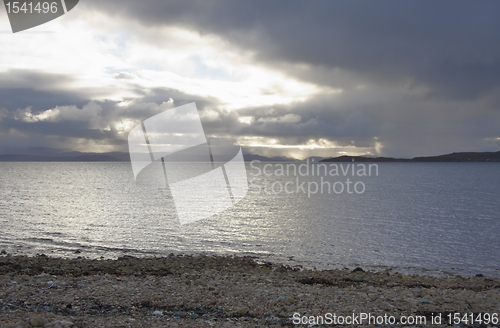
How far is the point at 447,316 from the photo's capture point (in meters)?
9.54

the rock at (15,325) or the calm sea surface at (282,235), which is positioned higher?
the rock at (15,325)

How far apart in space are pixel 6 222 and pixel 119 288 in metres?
26.1

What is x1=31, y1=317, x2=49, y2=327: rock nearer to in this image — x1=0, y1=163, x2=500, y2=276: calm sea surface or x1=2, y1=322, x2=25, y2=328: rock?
x1=2, y1=322, x2=25, y2=328: rock

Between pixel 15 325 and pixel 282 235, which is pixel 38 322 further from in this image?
pixel 282 235

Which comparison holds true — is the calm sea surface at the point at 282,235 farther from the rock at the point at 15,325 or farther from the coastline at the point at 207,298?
the rock at the point at 15,325

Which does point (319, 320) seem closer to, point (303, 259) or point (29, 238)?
point (303, 259)

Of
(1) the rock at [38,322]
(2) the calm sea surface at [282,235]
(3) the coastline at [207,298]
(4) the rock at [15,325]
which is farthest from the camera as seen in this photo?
(2) the calm sea surface at [282,235]

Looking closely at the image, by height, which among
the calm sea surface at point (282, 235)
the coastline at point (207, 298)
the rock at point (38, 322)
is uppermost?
the rock at point (38, 322)

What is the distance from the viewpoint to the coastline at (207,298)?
8.69 meters

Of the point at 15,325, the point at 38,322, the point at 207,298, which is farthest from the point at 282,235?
the point at 15,325

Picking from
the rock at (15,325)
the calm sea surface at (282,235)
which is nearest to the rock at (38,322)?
the rock at (15,325)

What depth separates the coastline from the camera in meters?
8.69

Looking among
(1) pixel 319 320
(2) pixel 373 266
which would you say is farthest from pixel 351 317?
(2) pixel 373 266

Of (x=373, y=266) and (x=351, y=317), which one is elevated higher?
(x=351, y=317)
